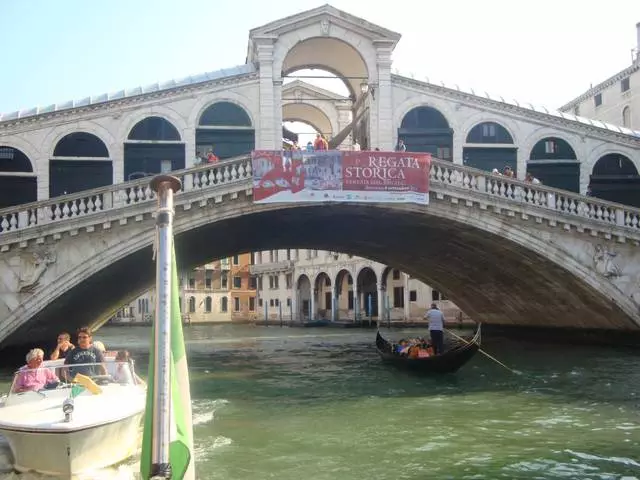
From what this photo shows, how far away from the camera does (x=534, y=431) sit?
8422 millimetres

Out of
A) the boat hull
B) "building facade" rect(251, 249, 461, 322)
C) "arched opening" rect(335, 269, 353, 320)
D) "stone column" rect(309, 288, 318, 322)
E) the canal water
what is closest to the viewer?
the boat hull

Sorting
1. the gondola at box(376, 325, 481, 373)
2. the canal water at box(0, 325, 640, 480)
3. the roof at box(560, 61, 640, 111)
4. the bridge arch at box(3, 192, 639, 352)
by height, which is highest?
the roof at box(560, 61, 640, 111)

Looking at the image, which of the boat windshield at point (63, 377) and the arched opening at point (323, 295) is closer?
the boat windshield at point (63, 377)

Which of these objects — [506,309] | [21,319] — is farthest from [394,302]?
[21,319]

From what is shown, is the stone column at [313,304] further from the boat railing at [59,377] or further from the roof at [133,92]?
the boat railing at [59,377]

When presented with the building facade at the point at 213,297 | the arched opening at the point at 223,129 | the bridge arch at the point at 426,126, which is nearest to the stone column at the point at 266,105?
the arched opening at the point at 223,129

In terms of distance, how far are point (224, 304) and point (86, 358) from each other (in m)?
45.0

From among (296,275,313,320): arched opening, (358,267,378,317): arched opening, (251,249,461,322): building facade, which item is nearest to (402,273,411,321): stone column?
(251,249,461,322): building facade

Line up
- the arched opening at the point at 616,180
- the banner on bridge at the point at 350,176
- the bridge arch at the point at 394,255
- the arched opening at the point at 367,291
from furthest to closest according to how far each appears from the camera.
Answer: the arched opening at the point at 367,291 → the arched opening at the point at 616,180 → the banner on bridge at the point at 350,176 → the bridge arch at the point at 394,255

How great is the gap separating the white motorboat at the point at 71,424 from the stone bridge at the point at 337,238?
22.6 feet

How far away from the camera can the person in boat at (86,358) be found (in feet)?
23.7

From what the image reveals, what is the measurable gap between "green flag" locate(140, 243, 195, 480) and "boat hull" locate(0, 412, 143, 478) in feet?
7.30

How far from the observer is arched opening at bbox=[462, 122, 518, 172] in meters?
18.0

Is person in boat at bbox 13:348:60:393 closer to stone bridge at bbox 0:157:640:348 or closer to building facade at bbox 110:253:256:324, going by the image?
stone bridge at bbox 0:157:640:348
